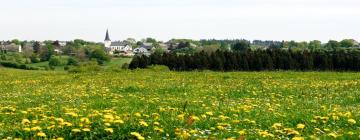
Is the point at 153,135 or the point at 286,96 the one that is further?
the point at 286,96

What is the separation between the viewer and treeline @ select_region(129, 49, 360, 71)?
2965 inches

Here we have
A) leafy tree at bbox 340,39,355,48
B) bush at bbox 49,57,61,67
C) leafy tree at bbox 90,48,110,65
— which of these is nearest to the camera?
bush at bbox 49,57,61,67

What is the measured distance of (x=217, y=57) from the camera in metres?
76.0

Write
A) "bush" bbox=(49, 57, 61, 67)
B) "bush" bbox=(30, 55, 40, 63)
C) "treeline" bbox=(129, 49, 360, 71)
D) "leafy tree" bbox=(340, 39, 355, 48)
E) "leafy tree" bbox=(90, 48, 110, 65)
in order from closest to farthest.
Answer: "treeline" bbox=(129, 49, 360, 71) < "bush" bbox=(49, 57, 61, 67) < "leafy tree" bbox=(90, 48, 110, 65) < "bush" bbox=(30, 55, 40, 63) < "leafy tree" bbox=(340, 39, 355, 48)

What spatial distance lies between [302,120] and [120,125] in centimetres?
390

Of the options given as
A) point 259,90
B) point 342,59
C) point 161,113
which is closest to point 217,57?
point 342,59

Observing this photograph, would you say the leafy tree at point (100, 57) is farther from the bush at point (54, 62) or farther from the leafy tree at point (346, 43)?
the leafy tree at point (346, 43)

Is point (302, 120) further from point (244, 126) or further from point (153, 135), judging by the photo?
point (153, 135)

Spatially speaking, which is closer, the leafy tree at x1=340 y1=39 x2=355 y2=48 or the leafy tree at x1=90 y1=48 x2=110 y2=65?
the leafy tree at x1=90 y1=48 x2=110 y2=65

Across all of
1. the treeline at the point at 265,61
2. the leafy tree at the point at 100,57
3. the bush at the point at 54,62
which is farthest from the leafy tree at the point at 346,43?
the treeline at the point at 265,61

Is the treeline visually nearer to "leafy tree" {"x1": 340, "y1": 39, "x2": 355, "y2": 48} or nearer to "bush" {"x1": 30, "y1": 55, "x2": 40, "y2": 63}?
"bush" {"x1": 30, "y1": 55, "x2": 40, "y2": 63}

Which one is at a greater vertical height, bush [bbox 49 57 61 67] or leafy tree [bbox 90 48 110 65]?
leafy tree [bbox 90 48 110 65]

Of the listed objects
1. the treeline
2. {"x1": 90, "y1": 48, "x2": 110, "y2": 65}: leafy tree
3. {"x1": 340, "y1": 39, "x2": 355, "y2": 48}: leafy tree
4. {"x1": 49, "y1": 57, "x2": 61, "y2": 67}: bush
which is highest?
{"x1": 340, "y1": 39, "x2": 355, "y2": 48}: leafy tree

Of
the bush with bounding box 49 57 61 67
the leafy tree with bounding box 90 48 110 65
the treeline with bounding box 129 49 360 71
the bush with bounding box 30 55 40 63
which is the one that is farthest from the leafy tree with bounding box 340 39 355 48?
the bush with bounding box 30 55 40 63
